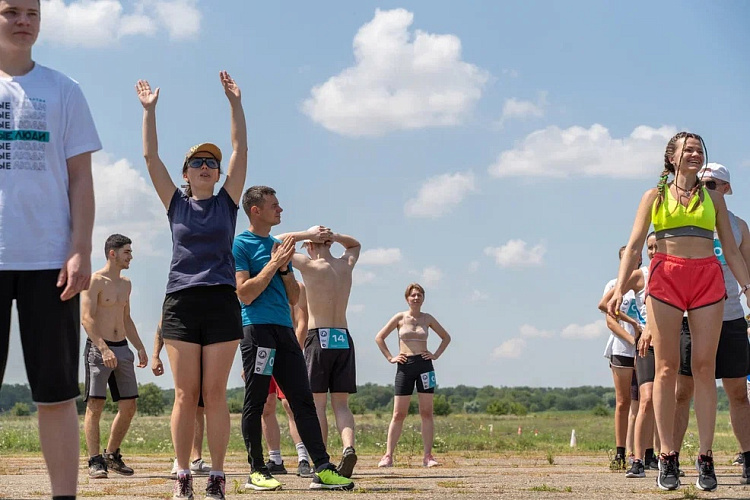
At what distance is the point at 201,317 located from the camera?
6418mm

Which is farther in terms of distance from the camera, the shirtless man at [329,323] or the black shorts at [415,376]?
the black shorts at [415,376]

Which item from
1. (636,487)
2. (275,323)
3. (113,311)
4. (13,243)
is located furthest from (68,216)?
(113,311)

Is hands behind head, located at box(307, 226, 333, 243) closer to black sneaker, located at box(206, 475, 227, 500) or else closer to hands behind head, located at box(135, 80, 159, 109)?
hands behind head, located at box(135, 80, 159, 109)

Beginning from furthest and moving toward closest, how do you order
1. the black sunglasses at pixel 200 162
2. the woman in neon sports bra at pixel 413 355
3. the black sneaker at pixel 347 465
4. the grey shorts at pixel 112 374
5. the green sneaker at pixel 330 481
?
the woman in neon sports bra at pixel 413 355
the grey shorts at pixel 112 374
the black sneaker at pixel 347 465
the green sneaker at pixel 330 481
the black sunglasses at pixel 200 162

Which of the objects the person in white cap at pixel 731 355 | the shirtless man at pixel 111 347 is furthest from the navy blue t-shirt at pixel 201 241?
the shirtless man at pixel 111 347

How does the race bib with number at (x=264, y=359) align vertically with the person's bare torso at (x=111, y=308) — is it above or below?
below

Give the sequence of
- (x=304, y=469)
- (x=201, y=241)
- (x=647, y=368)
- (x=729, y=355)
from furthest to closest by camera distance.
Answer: (x=647, y=368), (x=304, y=469), (x=729, y=355), (x=201, y=241)

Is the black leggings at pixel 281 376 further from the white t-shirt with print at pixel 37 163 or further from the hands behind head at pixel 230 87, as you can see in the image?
the white t-shirt with print at pixel 37 163

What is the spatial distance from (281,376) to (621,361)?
15.0ft

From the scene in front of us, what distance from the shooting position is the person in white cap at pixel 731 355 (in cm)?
854

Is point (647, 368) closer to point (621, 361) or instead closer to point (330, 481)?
point (621, 361)

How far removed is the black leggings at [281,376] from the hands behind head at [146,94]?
2201 mm

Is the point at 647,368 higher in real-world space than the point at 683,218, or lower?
lower

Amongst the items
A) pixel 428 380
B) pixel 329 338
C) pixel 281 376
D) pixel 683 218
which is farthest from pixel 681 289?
pixel 428 380
